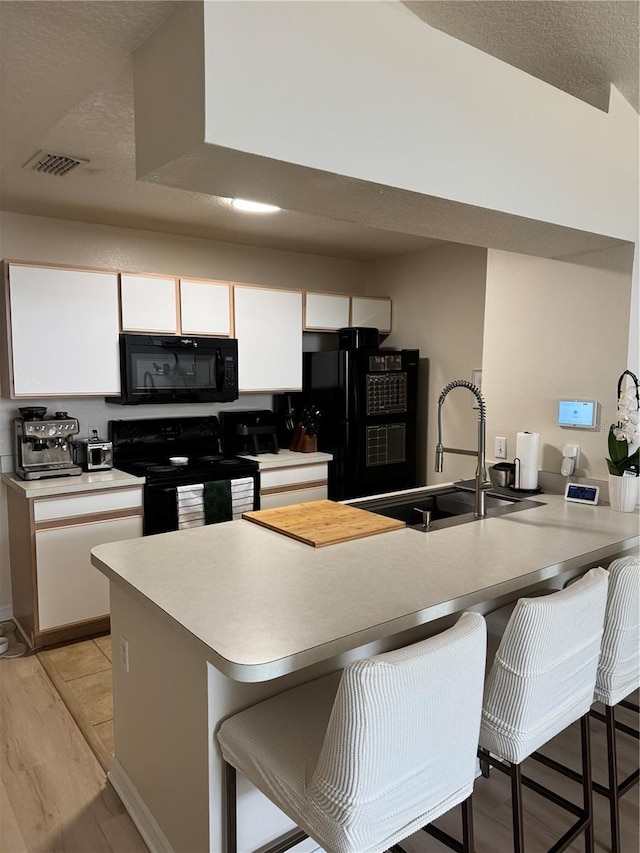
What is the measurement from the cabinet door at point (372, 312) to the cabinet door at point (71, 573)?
7.50ft

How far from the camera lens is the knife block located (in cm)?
427

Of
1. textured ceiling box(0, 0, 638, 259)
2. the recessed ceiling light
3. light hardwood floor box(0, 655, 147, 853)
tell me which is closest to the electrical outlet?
light hardwood floor box(0, 655, 147, 853)

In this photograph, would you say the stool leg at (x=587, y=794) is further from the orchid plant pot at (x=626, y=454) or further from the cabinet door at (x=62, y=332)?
the cabinet door at (x=62, y=332)

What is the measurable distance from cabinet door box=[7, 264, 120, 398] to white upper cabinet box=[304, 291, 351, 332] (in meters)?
1.39

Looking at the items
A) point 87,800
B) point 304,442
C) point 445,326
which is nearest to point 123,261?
point 304,442

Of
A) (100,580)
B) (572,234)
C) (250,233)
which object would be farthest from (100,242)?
(572,234)

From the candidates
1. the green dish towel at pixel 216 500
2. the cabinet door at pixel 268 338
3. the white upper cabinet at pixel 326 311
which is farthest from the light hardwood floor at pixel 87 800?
the white upper cabinet at pixel 326 311

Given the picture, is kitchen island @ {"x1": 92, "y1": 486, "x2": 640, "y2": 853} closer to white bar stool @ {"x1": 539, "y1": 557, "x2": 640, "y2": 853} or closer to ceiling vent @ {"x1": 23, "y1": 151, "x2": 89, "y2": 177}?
white bar stool @ {"x1": 539, "y1": 557, "x2": 640, "y2": 853}

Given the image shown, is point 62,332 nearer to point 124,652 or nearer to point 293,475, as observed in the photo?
point 293,475

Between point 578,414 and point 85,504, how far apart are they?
255cm

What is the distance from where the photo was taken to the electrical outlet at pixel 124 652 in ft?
6.43

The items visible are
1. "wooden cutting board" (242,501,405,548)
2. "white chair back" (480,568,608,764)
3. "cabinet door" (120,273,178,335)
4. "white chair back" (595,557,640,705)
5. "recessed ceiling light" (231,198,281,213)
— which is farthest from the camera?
"cabinet door" (120,273,178,335)

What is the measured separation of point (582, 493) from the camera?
2.66 metres

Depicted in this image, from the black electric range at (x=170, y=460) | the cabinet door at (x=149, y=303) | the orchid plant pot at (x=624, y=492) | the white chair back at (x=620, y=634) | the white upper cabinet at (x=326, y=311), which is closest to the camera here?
the white chair back at (x=620, y=634)
